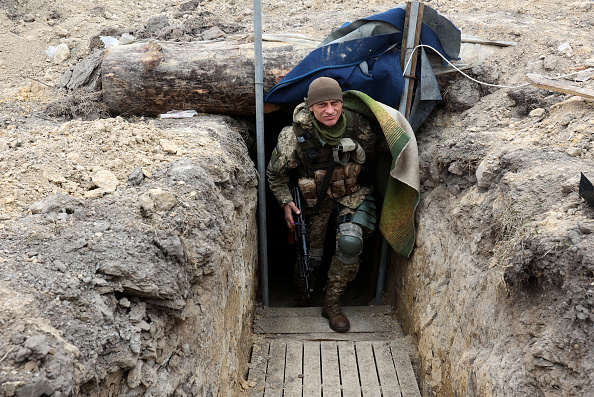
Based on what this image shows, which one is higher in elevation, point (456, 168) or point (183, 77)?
point (183, 77)

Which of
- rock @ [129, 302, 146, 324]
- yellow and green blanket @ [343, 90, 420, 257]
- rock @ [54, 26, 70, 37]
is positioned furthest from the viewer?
rock @ [54, 26, 70, 37]

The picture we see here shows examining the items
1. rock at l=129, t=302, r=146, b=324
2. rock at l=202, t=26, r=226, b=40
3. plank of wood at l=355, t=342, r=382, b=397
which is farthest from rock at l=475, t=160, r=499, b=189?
rock at l=202, t=26, r=226, b=40

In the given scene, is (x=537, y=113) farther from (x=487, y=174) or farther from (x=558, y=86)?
(x=487, y=174)

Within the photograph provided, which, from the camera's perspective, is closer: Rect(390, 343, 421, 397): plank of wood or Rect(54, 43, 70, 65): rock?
Rect(390, 343, 421, 397): plank of wood

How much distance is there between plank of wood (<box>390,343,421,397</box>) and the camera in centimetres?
372

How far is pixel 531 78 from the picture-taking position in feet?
12.5

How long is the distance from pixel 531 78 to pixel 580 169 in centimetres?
128

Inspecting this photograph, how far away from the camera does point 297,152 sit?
4480 millimetres

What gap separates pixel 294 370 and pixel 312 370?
15cm

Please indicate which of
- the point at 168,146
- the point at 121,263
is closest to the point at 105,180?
the point at 168,146

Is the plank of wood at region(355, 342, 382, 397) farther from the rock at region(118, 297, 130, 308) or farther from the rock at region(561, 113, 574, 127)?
the rock at region(561, 113, 574, 127)

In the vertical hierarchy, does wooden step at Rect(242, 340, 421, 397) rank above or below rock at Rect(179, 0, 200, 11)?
below

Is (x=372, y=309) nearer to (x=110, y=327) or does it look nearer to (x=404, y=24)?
(x=404, y=24)

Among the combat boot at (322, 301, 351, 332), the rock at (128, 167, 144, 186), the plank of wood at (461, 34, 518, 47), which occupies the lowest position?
the combat boot at (322, 301, 351, 332)
